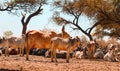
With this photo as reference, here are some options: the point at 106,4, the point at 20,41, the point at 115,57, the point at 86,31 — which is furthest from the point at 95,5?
the point at 20,41

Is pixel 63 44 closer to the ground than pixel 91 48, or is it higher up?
higher up

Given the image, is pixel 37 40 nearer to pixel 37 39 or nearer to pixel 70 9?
pixel 37 39

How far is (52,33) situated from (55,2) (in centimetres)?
1879

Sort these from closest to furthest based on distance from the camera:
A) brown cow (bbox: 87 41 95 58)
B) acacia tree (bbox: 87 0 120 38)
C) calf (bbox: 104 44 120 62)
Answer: calf (bbox: 104 44 120 62) < brown cow (bbox: 87 41 95 58) < acacia tree (bbox: 87 0 120 38)

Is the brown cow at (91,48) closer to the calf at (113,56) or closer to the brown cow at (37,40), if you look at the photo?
the calf at (113,56)

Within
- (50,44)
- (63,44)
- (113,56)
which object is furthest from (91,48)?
(63,44)

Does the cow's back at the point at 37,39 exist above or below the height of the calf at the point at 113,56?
above

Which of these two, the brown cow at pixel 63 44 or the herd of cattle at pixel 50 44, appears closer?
the brown cow at pixel 63 44

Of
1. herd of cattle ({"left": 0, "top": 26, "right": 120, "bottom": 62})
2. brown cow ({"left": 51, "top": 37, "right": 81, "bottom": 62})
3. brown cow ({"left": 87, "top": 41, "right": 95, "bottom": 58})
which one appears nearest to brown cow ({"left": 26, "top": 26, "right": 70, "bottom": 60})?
herd of cattle ({"left": 0, "top": 26, "right": 120, "bottom": 62})

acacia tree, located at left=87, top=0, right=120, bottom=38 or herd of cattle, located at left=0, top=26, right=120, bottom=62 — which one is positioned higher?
acacia tree, located at left=87, top=0, right=120, bottom=38

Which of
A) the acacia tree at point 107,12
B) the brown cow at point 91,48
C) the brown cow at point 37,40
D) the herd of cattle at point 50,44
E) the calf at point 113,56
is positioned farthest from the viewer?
the acacia tree at point 107,12

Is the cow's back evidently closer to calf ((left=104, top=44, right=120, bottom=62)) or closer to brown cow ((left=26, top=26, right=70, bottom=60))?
brown cow ((left=26, top=26, right=70, bottom=60))

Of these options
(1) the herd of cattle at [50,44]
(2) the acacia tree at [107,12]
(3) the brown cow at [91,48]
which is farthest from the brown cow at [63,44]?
(2) the acacia tree at [107,12]

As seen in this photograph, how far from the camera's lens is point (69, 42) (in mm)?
17875
